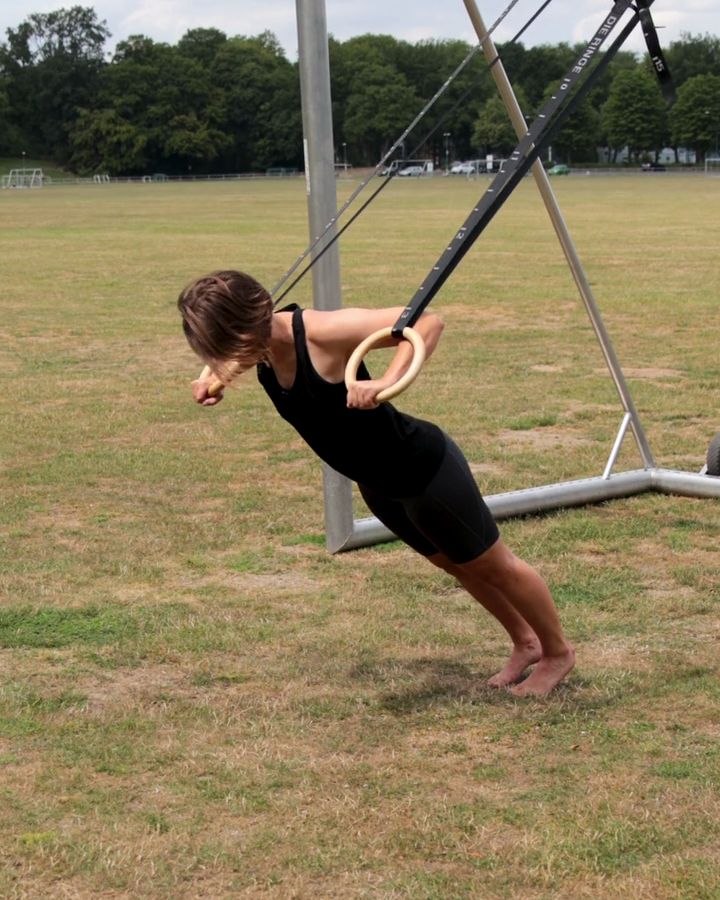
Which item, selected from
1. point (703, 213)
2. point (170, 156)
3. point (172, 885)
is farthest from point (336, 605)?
point (170, 156)

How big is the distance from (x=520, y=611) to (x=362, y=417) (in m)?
0.94

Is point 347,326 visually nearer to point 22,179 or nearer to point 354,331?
point 354,331

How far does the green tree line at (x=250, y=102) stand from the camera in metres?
110

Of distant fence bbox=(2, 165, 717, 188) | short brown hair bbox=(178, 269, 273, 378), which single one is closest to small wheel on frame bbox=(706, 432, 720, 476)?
short brown hair bbox=(178, 269, 273, 378)

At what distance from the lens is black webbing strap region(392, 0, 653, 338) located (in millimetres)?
4480

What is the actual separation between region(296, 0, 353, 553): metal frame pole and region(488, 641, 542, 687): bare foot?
1.89 meters

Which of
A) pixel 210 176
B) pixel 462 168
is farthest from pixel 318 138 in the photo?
pixel 210 176

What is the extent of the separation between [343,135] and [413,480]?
364 ft

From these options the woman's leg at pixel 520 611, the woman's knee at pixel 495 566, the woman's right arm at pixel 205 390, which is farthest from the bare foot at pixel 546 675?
the woman's right arm at pixel 205 390

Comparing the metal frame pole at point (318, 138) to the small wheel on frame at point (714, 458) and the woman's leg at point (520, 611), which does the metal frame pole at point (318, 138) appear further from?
the small wheel on frame at point (714, 458)

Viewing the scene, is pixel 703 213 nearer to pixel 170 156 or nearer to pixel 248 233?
pixel 248 233

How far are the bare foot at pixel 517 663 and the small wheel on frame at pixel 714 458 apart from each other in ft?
10.1

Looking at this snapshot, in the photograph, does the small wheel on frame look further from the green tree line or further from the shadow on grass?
the green tree line

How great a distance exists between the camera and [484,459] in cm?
884
